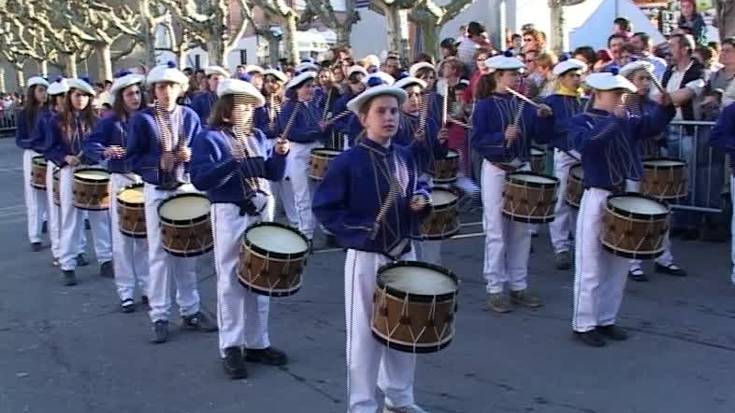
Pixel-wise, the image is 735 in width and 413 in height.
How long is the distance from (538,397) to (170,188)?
3182 millimetres

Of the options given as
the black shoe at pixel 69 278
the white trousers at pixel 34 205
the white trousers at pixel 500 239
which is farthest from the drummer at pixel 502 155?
the white trousers at pixel 34 205

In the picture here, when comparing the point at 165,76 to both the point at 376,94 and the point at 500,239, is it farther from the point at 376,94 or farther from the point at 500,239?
the point at 500,239

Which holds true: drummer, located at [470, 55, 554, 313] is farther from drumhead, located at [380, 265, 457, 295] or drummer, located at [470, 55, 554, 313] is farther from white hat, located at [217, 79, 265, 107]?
drumhead, located at [380, 265, 457, 295]

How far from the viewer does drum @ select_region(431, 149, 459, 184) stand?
9.23 meters

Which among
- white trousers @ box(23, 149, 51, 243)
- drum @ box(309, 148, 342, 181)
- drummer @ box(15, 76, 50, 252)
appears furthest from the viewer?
white trousers @ box(23, 149, 51, 243)

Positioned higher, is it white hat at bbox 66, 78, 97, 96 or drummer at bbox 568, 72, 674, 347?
white hat at bbox 66, 78, 97, 96

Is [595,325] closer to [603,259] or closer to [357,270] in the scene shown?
[603,259]

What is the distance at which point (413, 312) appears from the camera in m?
4.48

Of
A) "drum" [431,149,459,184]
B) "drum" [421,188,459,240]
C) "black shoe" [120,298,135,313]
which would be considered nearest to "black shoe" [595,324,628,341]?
"drum" [421,188,459,240]

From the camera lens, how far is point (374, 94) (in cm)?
478

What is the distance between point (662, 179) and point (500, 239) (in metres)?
1.85

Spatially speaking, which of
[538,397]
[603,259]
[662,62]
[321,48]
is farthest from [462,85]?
[321,48]

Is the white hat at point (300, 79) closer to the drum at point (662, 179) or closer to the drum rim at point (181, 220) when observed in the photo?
the drum rim at point (181, 220)

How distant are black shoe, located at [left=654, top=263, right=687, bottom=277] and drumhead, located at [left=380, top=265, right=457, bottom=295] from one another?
13.7 ft
